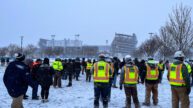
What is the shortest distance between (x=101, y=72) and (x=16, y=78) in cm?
372

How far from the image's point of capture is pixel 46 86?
14352 millimetres

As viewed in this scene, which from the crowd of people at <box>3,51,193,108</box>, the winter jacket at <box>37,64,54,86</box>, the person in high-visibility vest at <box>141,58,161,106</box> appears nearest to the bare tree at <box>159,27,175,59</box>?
the person in high-visibility vest at <box>141,58,161,106</box>

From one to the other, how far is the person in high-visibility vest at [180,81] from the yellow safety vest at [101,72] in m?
2.29

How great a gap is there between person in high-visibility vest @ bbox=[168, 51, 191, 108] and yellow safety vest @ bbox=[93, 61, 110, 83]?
2294 mm

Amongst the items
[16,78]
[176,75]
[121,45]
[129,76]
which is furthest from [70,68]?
[121,45]

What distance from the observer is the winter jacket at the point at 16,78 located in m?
8.74

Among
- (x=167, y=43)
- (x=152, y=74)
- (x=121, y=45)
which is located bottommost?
(x=152, y=74)

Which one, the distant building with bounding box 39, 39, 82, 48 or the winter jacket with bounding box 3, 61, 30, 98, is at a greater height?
the distant building with bounding box 39, 39, 82, 48

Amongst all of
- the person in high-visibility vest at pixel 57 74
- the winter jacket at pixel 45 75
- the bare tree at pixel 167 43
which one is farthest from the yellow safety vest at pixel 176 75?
the bare tree at pixel 167 43

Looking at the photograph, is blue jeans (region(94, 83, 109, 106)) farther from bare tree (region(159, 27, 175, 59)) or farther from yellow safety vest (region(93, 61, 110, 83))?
bare tree (region(159, 27, 175, 59))

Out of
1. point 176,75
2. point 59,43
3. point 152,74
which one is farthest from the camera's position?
point 59,43

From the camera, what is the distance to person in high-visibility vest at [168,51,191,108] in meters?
10.2

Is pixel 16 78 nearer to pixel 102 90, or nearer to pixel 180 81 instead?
pixel 102 90

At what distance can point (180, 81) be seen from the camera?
406 inches
